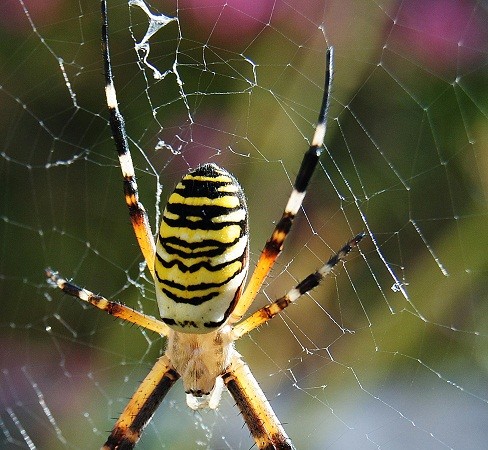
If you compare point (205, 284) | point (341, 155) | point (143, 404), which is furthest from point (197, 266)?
point (341, 155)

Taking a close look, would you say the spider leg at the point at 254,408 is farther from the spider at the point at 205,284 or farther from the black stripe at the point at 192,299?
the black stripe at the point at 192,299

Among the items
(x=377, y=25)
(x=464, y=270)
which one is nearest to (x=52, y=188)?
(x=377, y=25)

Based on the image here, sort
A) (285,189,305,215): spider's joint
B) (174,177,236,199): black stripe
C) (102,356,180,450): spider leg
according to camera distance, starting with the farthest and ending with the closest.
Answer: (102,356,180,450): spider leg < (285,189,305,215): spider's joint < (174,177,236,199): black stripe

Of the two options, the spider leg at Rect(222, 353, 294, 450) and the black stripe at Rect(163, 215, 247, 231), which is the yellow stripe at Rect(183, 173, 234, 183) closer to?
the black stripe at Rect(163, 215, 247, 231)

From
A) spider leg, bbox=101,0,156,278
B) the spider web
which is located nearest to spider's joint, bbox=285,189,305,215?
spider leg, bbox=101,0,156,278

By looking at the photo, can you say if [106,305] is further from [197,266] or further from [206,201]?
[206,201]

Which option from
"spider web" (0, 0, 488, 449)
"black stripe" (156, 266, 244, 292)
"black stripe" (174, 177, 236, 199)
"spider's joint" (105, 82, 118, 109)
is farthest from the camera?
"spider web" (0, 0, 488, 449)

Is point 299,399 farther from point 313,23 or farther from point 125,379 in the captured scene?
point 313,23
